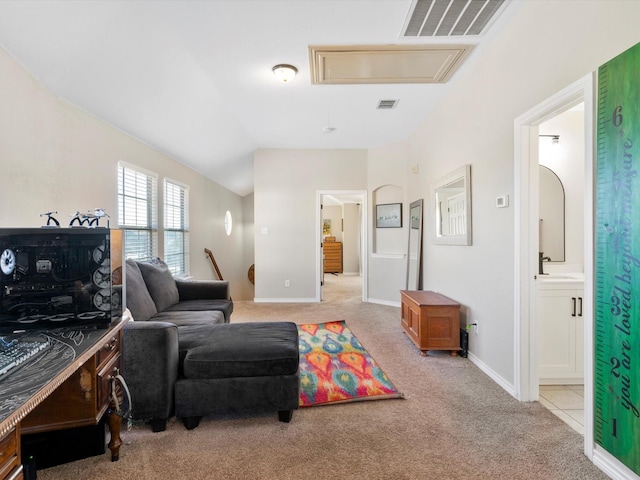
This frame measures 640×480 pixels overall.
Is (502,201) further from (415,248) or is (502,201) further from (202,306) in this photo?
(202,306)

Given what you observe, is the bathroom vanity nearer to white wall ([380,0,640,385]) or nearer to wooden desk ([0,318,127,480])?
white wall ([380,0,640,385])

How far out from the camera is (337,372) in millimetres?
2684

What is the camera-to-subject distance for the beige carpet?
1.57m

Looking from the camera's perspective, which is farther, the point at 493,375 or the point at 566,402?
the point at 493,375

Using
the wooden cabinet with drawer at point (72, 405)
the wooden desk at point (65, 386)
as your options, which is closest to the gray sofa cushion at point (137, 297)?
the wooden desk at point (65, 386)

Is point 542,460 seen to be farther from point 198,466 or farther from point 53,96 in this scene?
point 53,96

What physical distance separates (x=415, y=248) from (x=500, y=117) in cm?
242

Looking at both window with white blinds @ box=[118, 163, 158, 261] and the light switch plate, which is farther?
window with white blinds @ box=[118, 163, 158, 261]

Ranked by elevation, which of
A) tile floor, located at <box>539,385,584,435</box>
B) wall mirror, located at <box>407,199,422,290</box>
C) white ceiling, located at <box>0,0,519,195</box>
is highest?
white ceiling, located at <box>0,0,519,195</box>

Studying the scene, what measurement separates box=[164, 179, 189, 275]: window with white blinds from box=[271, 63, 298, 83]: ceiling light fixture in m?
2.31

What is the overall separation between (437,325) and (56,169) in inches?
137

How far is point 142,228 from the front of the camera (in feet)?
12.5

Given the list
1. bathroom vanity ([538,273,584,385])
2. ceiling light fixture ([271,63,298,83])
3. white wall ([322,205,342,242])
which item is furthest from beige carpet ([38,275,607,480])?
white wall ([322,205,342,242])

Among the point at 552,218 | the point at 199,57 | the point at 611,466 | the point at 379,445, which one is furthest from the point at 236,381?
the point at 552,218
